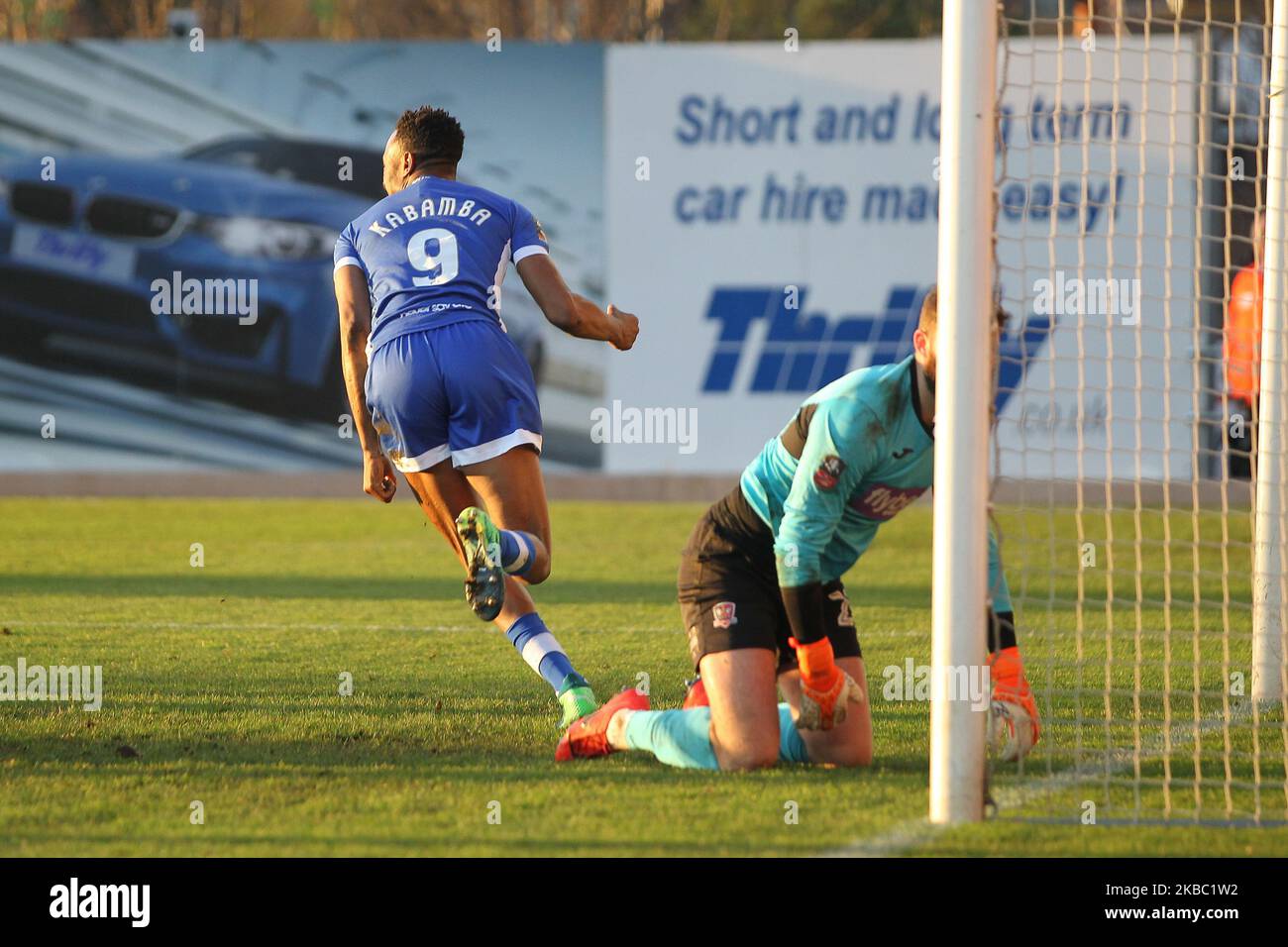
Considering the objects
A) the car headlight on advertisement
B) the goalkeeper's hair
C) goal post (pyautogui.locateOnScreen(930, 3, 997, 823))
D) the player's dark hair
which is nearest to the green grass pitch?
goal post (pyautogui.locateOnScreen(930, 3, 997, 823))

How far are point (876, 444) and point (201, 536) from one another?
10040mm

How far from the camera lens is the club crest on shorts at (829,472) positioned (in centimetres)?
503

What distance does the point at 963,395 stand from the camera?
4574 mm

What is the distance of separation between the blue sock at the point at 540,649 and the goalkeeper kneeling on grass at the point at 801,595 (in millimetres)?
372

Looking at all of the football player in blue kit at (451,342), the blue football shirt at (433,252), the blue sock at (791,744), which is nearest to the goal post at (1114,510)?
the blue sock at (791,744)

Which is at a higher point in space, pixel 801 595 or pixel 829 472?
pixel 829 472

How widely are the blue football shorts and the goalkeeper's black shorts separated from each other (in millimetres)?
757

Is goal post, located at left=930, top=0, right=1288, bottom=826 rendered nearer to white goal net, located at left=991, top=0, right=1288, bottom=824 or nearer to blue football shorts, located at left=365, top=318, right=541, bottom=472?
white goal net, located at left=991, top=0, right=1288, bottom=824

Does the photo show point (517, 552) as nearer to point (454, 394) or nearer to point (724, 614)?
point (454, 394)

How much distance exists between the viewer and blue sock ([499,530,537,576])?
554 cm

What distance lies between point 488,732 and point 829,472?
1.85 m

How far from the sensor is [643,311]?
62.1 ft

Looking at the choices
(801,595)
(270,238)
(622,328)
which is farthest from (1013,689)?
(270,238)
